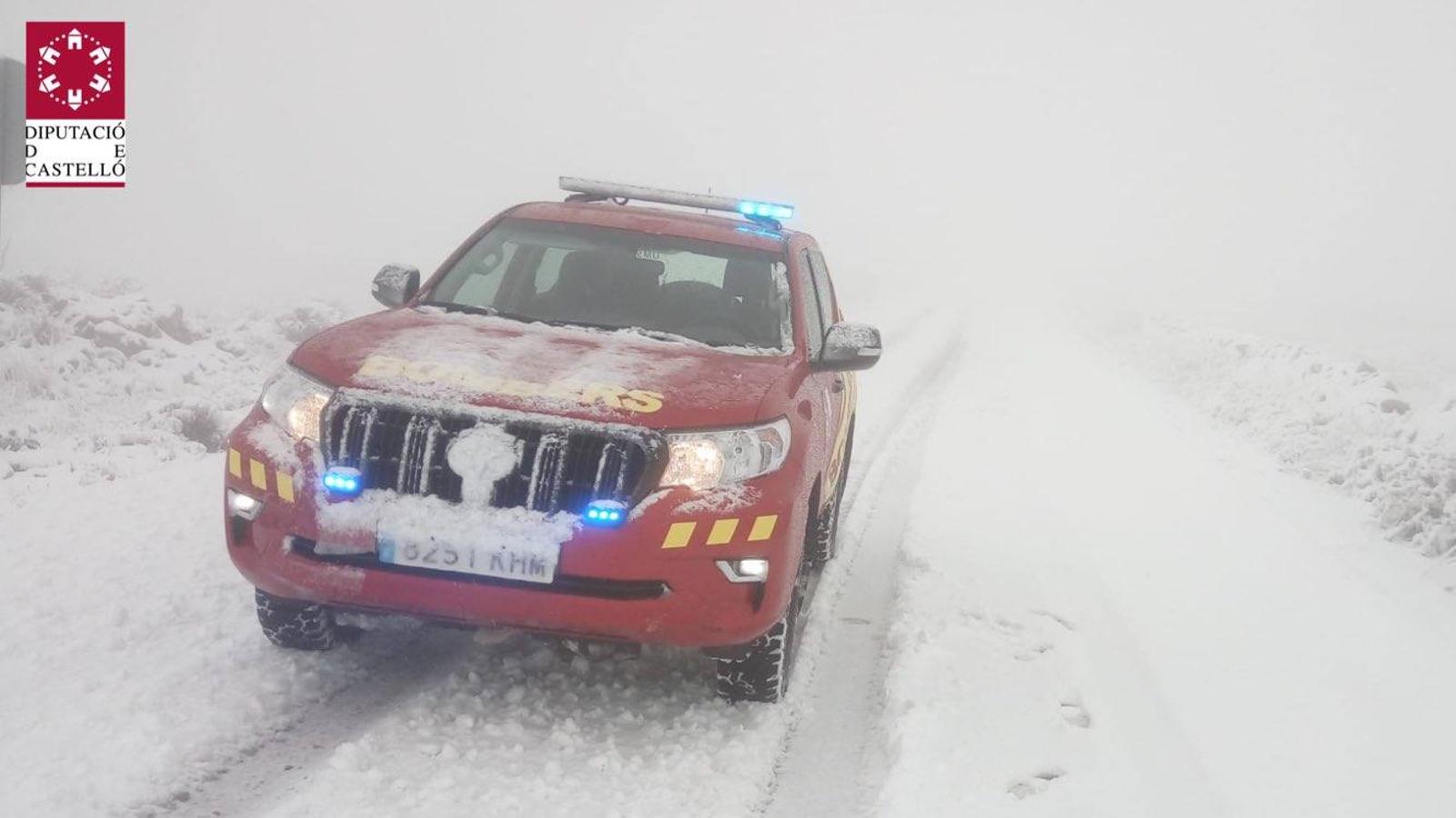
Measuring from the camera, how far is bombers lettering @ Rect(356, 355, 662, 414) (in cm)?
354

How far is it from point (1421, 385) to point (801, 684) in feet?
48.3

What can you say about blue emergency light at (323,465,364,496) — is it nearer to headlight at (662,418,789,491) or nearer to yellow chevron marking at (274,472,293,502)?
yellow chevron marking at (274,472,293,502)

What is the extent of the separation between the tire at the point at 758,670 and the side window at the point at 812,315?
1.25 m

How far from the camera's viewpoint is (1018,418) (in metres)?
11.7

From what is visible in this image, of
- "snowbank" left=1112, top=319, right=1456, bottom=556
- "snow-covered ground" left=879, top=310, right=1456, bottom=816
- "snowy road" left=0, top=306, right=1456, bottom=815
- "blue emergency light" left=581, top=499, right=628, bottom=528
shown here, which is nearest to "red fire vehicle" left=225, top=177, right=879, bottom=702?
"blue emergency light" left=581, top=499, right=628, bottom=528

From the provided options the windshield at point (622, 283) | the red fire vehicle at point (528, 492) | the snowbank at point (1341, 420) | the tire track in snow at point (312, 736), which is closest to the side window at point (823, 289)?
the windshield at point (622, 283)

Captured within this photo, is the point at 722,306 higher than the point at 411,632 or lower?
higher

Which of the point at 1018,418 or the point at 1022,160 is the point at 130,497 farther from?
the point at 1022,160

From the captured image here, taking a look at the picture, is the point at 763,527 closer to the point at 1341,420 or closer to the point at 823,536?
the point at 823,536

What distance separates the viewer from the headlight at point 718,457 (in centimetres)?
350

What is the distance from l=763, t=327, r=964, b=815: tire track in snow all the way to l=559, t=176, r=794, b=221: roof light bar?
1.94 meters

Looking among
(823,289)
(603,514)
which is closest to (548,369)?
(603,514)

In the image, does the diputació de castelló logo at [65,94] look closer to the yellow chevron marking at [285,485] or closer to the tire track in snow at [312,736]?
the tire track in snow at [312,736]

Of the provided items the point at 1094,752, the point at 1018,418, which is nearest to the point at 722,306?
the point at 1094,752
